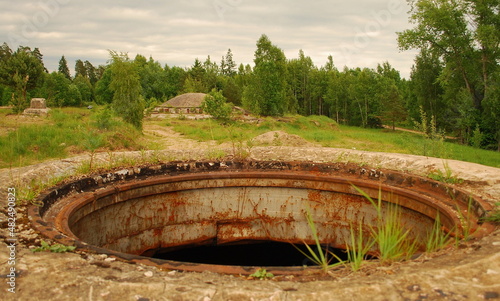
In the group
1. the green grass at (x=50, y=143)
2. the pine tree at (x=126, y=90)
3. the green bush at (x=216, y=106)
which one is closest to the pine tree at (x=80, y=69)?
the green bush at (x=216, y=106)

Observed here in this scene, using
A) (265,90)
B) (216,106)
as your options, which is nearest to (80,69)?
(265,90)

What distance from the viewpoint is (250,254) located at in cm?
551

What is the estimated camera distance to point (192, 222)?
5160mm

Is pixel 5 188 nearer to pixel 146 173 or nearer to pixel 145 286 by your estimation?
pixel 146 173

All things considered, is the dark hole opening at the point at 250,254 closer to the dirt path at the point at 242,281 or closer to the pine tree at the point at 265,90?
the dirt path at the point at 242,281

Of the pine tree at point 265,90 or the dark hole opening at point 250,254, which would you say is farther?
the pine tree at point 265,90

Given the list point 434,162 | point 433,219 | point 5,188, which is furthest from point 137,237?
point 434,162

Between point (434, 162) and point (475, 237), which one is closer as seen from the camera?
point (475, 237)

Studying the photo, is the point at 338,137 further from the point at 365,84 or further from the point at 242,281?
the point at 365,84

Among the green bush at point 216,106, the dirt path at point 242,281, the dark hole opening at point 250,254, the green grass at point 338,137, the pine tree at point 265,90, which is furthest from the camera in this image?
the pine tree at point 265,90

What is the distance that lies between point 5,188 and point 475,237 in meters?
4.18

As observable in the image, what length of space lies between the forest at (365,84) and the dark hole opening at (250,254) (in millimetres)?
3079

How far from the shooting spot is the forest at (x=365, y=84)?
18103 millimetres

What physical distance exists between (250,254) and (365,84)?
3680 cm
